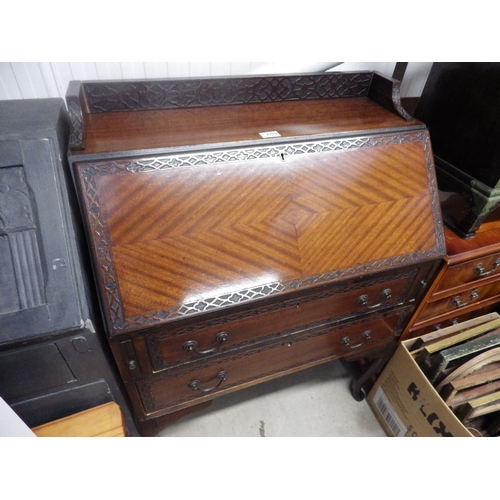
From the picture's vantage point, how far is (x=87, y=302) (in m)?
0.70

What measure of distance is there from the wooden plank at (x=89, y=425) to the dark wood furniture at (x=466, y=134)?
1248mm

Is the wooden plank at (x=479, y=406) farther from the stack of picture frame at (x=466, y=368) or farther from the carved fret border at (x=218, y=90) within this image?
the carved fret border at (x=218, y=90)

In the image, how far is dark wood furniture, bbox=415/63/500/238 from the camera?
101 centimetres

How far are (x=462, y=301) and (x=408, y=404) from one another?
18.1 inches

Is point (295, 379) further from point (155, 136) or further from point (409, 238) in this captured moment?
point (155, 136)

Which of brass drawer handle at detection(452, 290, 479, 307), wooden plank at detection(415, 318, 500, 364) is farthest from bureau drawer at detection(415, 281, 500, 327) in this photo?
wooden plank at detection(415, 318, 500, 364)

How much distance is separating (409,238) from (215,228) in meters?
0.60

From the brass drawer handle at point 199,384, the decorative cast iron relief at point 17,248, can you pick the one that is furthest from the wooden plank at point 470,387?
the decorative cast iron relief at point 17,248

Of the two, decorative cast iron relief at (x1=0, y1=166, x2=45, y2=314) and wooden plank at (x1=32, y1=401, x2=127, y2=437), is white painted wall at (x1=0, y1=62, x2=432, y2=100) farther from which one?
wooden plank at (x1=32, y1=401, x2=127, y2=437)

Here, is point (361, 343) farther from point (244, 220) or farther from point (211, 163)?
point (211, 163)

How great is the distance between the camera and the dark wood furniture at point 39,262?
0.65 metres

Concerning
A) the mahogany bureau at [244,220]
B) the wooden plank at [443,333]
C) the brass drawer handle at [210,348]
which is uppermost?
the mahogany bureau at [244,220]

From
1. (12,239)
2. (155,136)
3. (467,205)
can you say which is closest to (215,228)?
(155,136)

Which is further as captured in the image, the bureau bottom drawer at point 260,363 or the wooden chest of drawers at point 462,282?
the wooden chest of drawers at point 462,282
